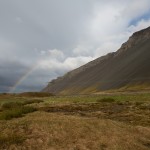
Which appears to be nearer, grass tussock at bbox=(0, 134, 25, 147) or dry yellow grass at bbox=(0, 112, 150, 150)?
grass tussock at bbox=(0, 134, 25, 147)

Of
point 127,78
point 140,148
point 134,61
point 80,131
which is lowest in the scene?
point 140,148

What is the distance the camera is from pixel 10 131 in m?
16.8

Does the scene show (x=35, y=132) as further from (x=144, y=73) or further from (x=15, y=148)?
(x=144, y=73)

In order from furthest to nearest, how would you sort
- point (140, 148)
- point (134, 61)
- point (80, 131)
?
point (134, 61) → point (80, 131) → point (140, 148)

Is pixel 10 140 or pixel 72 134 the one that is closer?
pixel 10 140

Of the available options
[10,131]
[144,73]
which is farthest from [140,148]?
[144,73]

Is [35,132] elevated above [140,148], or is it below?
above

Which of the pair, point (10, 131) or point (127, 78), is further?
point (127, 78)

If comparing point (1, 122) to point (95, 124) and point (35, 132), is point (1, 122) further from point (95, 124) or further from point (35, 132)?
point (95, 124)

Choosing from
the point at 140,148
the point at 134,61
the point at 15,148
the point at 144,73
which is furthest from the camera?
the point at 134,61

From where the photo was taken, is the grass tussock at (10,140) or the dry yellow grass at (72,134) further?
the dry yellow grass at (72,134)

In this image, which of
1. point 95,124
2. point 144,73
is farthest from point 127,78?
point 95,124

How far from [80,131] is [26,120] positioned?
12.5 feet

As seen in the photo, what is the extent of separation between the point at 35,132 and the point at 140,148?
5.90 m
